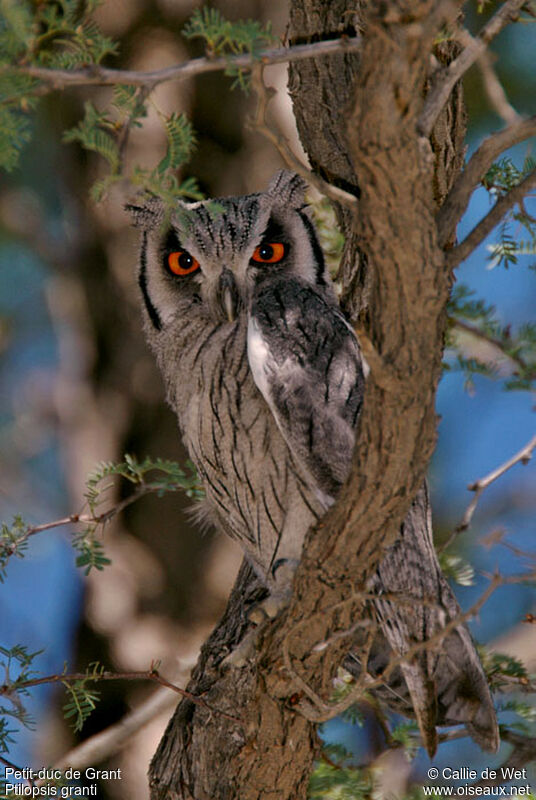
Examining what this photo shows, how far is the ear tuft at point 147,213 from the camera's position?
2.11 meters

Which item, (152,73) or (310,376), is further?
(310,376)

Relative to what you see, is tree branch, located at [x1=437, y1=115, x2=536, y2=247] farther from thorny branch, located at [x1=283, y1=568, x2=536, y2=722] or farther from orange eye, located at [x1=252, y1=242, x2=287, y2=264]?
orange eye, located at [x1=252, y1=242, x2=287, y2=264]

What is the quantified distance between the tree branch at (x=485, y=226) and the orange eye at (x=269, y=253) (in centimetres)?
72

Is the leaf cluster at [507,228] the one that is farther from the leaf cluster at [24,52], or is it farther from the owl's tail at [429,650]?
the leaf cluster at [24,52]

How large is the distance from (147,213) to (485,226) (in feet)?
3.43

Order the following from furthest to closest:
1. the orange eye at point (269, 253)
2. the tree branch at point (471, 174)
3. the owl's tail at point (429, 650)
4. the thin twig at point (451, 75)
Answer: the orange eye at point (269, 253), the owl's tail at point (429, 650), the tree branch at point (471, 174), the thin twig at point (451, 75)

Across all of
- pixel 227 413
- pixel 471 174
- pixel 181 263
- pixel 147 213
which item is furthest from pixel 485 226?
pixel 147 213

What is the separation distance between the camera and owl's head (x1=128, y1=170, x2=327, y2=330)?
192 centimetres

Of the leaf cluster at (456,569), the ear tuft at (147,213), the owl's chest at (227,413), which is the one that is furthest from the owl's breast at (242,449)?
the leaf cluster at (456,569)

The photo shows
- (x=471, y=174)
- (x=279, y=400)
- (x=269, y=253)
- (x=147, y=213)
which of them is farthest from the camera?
(x=147, y=213)

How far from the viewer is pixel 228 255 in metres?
1.92

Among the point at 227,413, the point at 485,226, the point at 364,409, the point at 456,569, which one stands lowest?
the point at 456,569

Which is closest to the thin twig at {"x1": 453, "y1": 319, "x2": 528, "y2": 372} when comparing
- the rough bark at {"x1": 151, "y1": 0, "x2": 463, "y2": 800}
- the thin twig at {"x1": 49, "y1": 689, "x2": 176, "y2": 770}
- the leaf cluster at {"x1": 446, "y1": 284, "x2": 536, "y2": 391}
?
the leaf cluster at {"x1": 446, "y1": 284, "x2": 536, "y2": 391}

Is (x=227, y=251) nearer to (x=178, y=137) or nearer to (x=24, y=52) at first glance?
(x=178, y=137)
